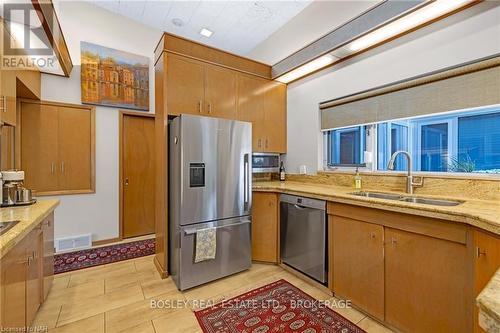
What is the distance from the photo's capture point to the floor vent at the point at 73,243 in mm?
3229

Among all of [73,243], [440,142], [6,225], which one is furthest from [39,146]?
[440,142]

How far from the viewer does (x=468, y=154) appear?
6.43ft

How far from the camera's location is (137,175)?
3912mm

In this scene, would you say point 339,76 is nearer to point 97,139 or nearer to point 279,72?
point 279,72

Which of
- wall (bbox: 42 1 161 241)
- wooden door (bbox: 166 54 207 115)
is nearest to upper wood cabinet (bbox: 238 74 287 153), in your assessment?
wooden door (bbox: 166 54 207 115)

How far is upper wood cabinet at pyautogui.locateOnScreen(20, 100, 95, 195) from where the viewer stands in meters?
3.14

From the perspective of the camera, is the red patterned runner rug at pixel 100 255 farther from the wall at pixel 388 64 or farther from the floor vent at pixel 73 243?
the wall at pixel 388 64

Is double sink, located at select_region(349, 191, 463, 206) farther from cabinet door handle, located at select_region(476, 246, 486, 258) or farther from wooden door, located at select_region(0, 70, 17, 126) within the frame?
wooden door, located at select_region(0, 70, 17, 126)

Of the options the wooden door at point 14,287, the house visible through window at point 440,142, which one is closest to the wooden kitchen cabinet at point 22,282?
the wooden door at point 14,287

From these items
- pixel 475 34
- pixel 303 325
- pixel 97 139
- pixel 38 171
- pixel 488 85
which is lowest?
pixel 303 325

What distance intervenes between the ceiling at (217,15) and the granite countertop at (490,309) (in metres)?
3.53

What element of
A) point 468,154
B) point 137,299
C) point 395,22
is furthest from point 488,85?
point 137,299

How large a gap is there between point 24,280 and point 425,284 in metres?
2.62

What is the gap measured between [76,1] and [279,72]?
3.11m
